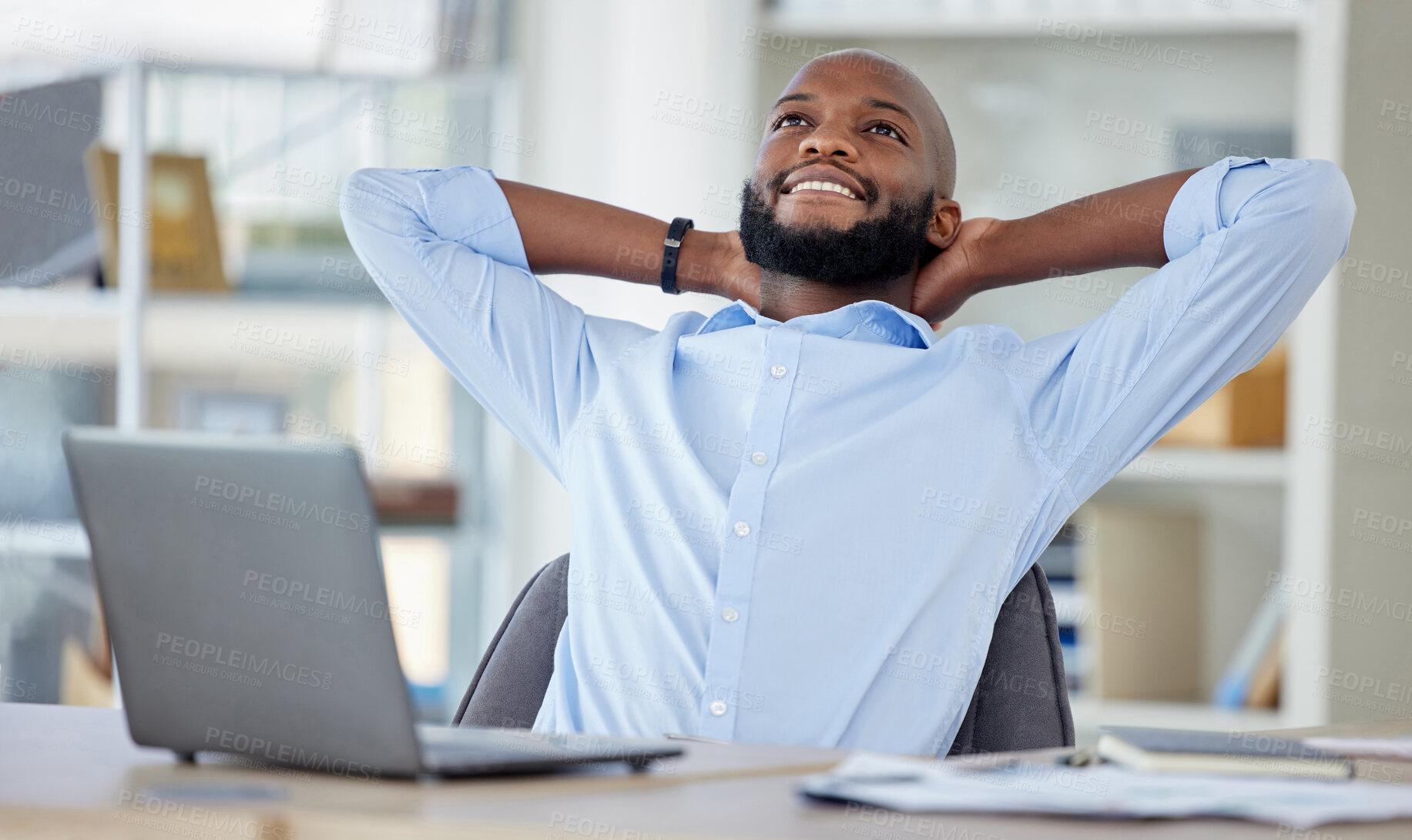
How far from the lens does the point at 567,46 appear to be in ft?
9.89

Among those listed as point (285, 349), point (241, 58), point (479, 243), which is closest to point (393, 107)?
point (241, 58)

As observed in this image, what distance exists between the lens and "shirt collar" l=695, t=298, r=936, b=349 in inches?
56.2

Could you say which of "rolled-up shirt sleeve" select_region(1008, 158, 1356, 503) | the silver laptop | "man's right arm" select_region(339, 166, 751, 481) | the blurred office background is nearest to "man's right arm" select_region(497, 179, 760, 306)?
"man's right arm" select_region(339, 166, 751, 481)

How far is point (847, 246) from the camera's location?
1492mm

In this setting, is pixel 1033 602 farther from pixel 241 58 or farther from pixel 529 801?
pixel 241 58

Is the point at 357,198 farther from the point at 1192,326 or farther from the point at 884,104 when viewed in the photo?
the point at 1192,326

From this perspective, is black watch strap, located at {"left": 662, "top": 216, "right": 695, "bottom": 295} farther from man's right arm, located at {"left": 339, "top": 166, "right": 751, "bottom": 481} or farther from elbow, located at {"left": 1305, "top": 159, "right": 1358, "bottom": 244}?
elbow, located at {"left": 1305, "top": 159, "right": 1358, "bottom": 244}

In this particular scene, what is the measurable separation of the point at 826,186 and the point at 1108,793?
1.02 metres

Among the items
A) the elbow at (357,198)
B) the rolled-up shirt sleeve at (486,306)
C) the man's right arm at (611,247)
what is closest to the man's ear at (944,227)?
the man's right arm at (611,247)

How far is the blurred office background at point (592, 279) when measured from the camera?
7.80 feet

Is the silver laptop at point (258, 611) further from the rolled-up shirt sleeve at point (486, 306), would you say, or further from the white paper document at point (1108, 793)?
the rolled-up shirt sleeve at point (486, 306)

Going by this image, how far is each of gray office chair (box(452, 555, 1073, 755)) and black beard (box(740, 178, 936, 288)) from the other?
43cm

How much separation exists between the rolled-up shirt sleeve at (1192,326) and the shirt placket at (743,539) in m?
0.25

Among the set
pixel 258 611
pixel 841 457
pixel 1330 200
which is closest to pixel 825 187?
pixel 841 457
